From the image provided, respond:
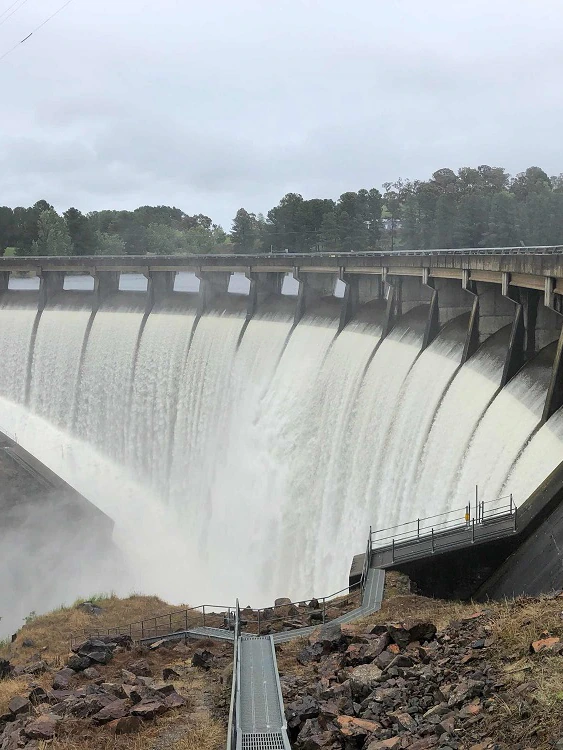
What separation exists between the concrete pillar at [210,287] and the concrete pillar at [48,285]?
13.3 m

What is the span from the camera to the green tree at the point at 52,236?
100750mm

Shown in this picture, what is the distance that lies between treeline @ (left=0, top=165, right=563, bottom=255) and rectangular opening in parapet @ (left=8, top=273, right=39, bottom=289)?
27.6ft

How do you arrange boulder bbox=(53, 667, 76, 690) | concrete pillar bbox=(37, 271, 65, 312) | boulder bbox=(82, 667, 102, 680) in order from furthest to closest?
concrete pillar bbox=(37, 271, 65, 312) < boulder bbox=(82, 667, 102, 680) < boulder bbox=(53, 667, 76, 690)

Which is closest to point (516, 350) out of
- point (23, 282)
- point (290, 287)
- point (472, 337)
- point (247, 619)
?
point (472, 337)

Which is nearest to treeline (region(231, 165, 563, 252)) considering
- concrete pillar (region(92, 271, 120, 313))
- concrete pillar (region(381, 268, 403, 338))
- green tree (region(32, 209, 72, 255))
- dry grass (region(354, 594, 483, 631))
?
green tree (region(32, 209, 72, 255))

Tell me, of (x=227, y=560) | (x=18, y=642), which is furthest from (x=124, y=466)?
(x=18, y=642)

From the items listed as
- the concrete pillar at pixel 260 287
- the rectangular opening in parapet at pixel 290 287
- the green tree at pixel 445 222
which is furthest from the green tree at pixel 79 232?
the concrete pillar at pixel 260 287

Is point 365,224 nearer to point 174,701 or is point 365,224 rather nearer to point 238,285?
point 238,285

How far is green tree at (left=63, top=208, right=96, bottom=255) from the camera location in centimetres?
10581

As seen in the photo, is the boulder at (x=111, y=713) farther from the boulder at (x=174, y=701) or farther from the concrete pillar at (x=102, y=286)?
the concrete pillar at (x=102, y=286)

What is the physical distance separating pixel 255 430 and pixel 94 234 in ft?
246

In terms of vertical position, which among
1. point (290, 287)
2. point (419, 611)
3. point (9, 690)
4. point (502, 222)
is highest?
point (502, 222)

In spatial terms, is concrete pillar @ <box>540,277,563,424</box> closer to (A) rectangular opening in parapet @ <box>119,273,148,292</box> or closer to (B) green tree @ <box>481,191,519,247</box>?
(B) green tree @ <box>481,191,519,247</box>

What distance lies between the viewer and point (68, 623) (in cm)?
2503
